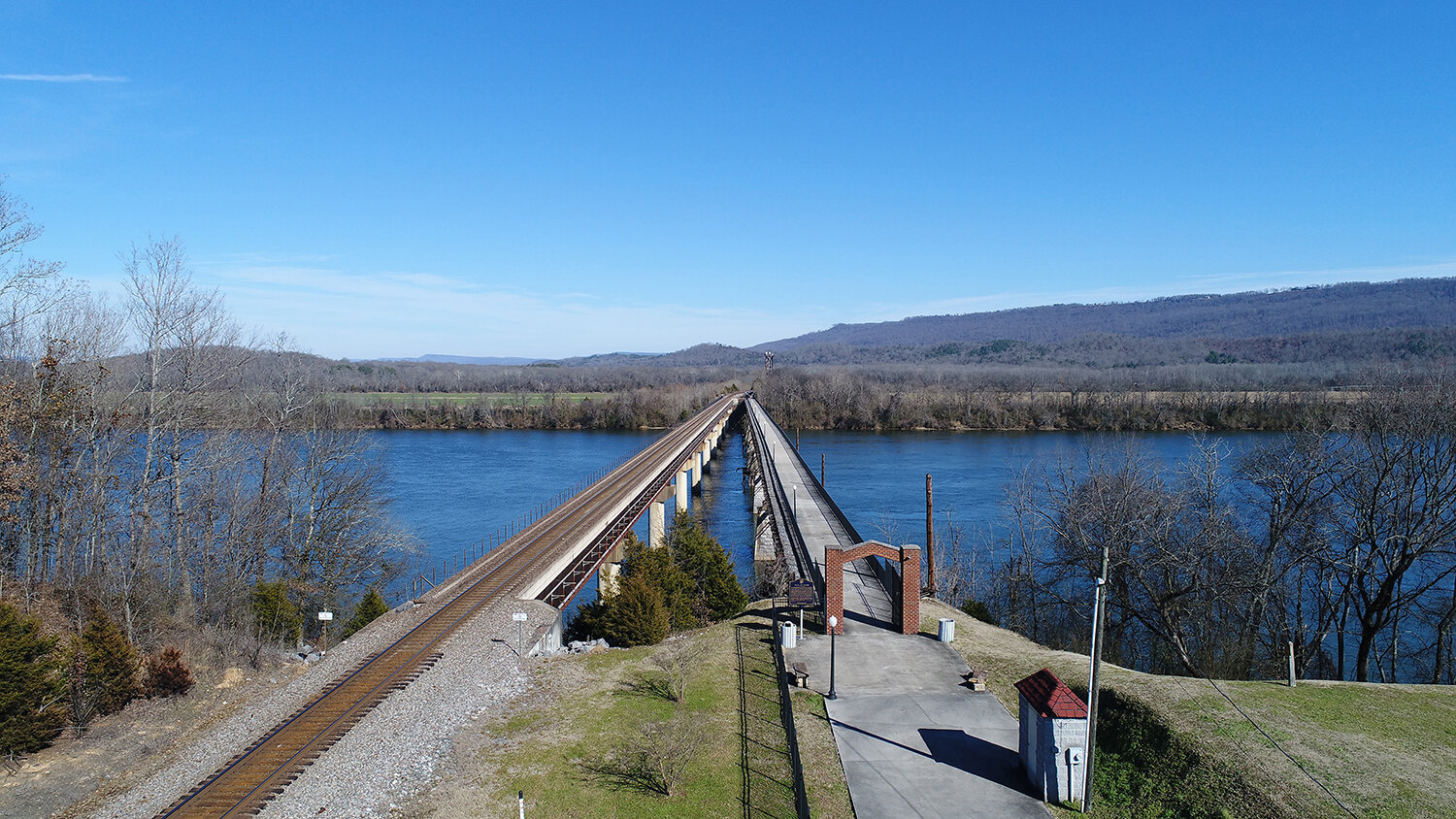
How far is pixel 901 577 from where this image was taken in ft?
69.5

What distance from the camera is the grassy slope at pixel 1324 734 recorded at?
11797 mm

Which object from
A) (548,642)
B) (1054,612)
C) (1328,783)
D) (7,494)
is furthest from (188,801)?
(1054,612)

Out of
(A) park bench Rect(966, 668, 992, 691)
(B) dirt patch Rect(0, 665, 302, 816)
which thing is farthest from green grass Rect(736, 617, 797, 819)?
(B) dirt patch Rect(0, 665, 302, 816)

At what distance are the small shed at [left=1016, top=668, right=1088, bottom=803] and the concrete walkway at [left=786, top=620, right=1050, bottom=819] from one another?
397 millimetres

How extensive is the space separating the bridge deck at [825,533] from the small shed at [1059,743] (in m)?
8.23

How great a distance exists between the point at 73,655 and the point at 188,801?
7.95 metres

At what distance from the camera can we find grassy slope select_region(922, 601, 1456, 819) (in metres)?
11.8

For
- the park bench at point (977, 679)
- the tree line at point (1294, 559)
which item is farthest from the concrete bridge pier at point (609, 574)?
the park bench at point (977, 679)

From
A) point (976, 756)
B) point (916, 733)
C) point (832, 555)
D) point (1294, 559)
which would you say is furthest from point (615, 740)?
point (1294, 559)

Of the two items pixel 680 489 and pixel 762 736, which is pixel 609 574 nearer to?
pixel 762 736

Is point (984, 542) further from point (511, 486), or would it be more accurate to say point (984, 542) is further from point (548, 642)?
point (511, 486)

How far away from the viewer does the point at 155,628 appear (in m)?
24.5

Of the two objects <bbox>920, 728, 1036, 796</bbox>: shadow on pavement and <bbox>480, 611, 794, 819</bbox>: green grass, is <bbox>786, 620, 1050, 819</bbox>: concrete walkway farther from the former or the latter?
<bbox>480, 611, 794, 819</bbox>: green grass

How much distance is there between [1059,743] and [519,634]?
1422cm
